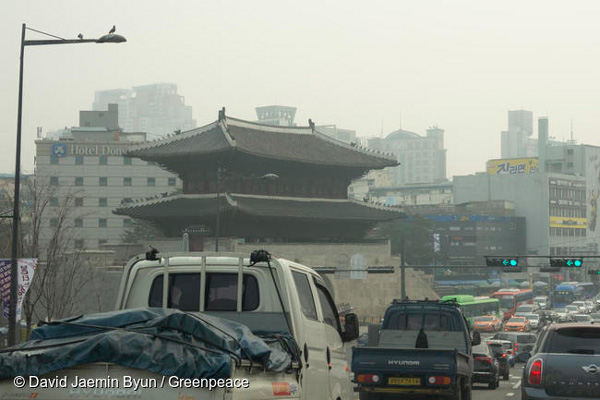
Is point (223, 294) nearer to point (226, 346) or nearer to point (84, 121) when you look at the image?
point (226, 346)

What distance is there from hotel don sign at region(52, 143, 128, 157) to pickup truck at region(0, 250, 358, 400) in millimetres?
124579

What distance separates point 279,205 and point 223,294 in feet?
210

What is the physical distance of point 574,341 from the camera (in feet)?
42.4

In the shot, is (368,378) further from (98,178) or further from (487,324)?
(98,178)

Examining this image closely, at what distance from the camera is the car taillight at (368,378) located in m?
17.7

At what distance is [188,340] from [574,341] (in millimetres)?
6657

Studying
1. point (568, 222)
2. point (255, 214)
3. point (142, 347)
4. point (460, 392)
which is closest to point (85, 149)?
point (255, 214)

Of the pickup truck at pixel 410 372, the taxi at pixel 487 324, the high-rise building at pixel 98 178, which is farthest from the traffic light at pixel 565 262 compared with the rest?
the high-rise building at pixel 98 178

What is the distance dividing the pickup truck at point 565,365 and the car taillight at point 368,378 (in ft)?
15.8

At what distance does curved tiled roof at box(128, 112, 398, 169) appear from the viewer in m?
71.2

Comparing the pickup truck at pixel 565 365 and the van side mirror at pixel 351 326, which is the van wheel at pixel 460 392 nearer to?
the pickup truck at pixel 565 365

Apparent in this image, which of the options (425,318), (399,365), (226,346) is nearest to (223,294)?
(226,346)

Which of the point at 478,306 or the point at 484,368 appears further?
the point at 478,306

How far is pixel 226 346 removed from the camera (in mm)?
7676
